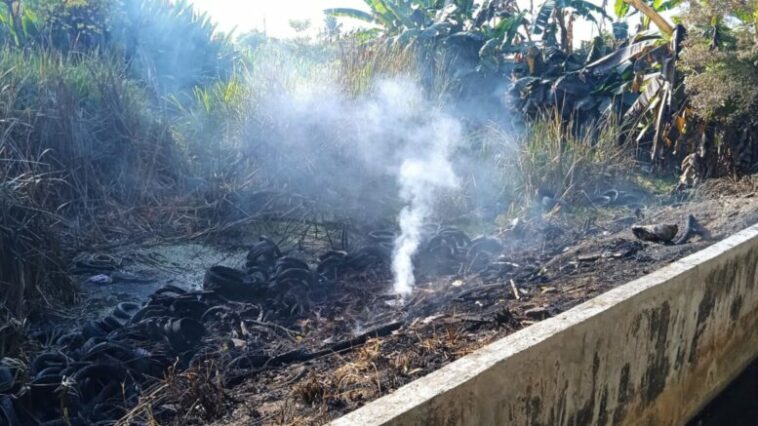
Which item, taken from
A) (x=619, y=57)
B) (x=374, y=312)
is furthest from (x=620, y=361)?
(x=619, y=57)

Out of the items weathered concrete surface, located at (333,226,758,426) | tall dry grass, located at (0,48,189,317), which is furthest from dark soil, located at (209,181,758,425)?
tall dry grass, located at (0,48,189,317)

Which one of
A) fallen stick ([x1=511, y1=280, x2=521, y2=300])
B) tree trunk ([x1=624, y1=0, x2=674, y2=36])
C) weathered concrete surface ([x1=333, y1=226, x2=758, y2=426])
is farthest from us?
tree trunk ([x1=624, y1=0, x2=674, y2=36])

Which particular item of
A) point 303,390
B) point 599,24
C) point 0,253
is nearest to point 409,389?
point 303,390

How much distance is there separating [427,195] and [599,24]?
8.88 meters

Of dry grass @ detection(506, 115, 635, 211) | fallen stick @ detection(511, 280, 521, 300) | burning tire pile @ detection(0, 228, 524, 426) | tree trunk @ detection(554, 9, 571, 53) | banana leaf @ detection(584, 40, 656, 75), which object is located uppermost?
tree trunk @ detection(554, 9, 571, 53)

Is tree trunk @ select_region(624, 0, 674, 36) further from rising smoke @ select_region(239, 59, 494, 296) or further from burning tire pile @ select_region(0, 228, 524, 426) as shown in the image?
burning tire pile @ select_region(0, 228, 524, 426)

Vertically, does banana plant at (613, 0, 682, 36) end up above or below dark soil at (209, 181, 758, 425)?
above

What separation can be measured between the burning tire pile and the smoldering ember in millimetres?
23

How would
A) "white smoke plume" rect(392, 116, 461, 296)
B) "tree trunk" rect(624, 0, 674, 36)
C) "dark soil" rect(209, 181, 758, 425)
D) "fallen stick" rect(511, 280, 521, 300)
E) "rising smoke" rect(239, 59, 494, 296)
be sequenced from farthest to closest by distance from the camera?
"tree trunk" rect(624, 0, 674, 36)
"rising smoke" rect(239, 59, 494, 296)
"white smoke plume" rect(392, 116, 461, 296)
"fallen stick" rect(511, 280, 521, 300)
"dark soil" rect(209, 181, 758, 425)

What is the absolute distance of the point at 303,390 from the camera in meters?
3.71

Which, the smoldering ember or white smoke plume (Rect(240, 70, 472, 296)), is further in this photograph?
white smoke plume (Rect(240, 70, 472, 296))

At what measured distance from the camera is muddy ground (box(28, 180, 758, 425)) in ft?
12.6

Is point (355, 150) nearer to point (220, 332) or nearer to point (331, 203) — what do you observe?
point (331, 203)

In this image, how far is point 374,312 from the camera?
588 cm
